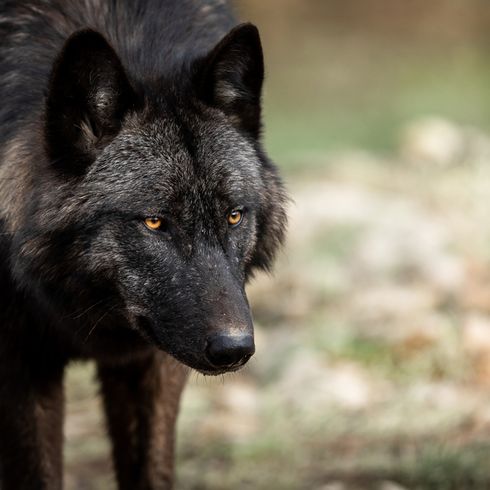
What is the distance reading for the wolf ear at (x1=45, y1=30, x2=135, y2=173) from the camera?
446 centimetres

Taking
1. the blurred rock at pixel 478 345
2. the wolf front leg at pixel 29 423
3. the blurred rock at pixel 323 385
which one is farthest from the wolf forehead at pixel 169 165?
the blurred rock at pixel 478 345

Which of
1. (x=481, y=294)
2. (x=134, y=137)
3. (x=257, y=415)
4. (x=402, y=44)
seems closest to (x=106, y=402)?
(x=134, y=137)

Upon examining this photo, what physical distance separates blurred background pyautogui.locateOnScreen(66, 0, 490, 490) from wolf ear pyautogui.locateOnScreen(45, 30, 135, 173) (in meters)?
2.33

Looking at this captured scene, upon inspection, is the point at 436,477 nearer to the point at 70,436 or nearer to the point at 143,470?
the point at 143,470

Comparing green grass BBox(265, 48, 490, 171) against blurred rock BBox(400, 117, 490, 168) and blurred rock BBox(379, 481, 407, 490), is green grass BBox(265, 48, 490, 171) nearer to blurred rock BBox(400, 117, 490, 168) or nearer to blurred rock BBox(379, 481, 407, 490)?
blurred rock BBox(400, 117, 490, 168)

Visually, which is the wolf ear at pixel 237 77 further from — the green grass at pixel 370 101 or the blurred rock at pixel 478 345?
the green grass at pixel 370 101

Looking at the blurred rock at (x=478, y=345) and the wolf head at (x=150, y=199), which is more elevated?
the wolf head at (x=150, y=199)

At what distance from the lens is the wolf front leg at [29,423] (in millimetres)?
4957

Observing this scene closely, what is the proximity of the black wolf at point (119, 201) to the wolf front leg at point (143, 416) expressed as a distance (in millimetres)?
61

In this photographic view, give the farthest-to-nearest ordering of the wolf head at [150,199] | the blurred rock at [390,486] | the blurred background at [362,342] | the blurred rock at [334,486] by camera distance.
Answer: the blurred background at [362,342]
the blurred rock at [334,486]
the blurred rock at [390,486]
the wolf head at [150,199]

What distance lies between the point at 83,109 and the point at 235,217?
735 millimetres

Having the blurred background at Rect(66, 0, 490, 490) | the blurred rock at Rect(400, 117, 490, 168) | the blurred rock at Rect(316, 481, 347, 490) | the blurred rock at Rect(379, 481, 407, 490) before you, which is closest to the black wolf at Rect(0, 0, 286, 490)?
the blurred rock at Rect(316, 481, 347, 490)

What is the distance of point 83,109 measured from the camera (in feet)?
14.9

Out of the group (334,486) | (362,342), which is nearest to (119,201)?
(334,486)
